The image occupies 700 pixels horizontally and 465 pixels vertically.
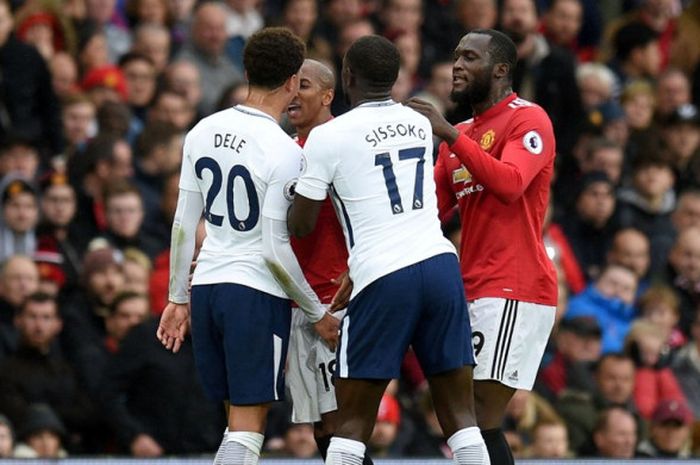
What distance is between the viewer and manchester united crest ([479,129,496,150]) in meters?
9.02

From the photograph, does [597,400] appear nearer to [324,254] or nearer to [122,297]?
[122,297]

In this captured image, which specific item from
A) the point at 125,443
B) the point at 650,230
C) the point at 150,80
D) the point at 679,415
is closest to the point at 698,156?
the point at 650,230

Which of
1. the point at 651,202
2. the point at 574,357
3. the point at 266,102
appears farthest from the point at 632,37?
the point at 266,102

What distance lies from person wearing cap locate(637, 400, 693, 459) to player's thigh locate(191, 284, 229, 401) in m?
5.19

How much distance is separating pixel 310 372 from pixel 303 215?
98 centimetres

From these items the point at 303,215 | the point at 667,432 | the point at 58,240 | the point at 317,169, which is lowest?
the point at 667,432

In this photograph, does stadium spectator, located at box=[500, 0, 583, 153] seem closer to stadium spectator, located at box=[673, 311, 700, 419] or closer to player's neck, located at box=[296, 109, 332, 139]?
→ stadium spectator, located at box=[673, 311, 700, 419]

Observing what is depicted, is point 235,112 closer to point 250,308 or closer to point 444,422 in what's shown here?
point 250,308

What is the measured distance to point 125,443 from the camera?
40.4 feet

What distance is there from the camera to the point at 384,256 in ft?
27.6

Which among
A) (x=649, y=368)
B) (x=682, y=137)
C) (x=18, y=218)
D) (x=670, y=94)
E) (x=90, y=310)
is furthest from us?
(x=670, y=94)

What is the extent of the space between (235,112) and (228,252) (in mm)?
643

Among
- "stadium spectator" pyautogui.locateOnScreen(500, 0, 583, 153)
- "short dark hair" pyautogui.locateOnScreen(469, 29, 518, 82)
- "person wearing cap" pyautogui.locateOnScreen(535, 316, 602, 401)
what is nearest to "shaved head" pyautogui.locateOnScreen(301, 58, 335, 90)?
"short dark hair" pyautogui.locateOnScreen(469, 29, 518, 82)

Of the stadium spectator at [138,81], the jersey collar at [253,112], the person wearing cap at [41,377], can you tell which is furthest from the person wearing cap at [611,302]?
the jersey collar at [253,112]
